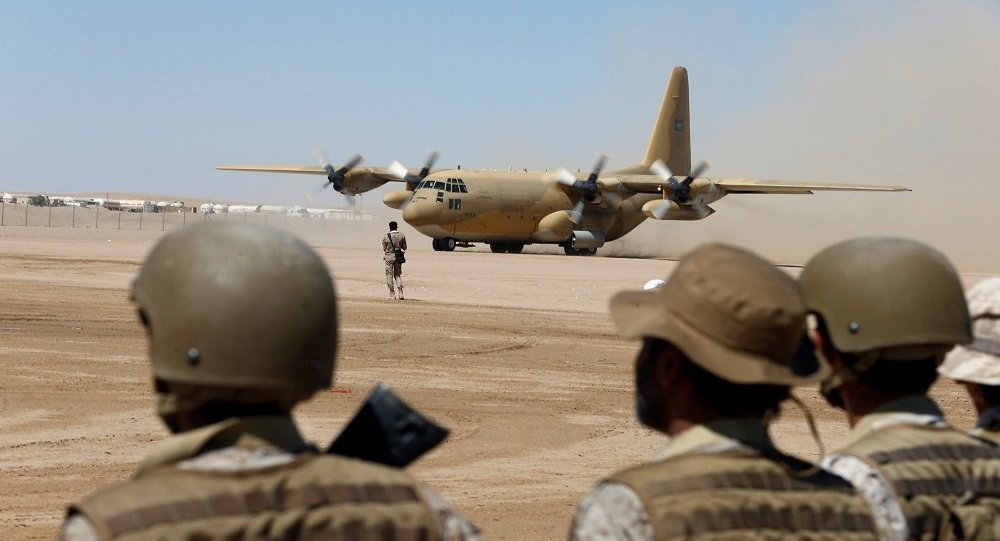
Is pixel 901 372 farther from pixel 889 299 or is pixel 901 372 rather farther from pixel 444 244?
pixel 444 244

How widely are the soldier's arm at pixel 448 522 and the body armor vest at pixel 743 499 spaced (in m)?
0.33

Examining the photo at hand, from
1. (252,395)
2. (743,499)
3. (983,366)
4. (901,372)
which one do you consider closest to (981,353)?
(983,366)

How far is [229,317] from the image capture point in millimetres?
2719

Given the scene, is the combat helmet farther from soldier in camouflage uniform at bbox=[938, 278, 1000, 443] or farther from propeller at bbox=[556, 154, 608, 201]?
propeller at bbox=[556, 154, 608, 201]

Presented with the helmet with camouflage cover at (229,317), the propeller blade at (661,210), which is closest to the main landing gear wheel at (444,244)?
the propeller blade at (661,210)

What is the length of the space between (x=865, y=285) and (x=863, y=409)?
33 centimetres

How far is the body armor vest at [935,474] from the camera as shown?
343 centimetres

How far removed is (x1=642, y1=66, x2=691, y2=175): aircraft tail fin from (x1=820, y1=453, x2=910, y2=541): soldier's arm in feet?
165

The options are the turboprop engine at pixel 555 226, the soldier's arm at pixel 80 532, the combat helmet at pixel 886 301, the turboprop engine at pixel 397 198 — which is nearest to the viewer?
the soldier's arm at pixel 80 532

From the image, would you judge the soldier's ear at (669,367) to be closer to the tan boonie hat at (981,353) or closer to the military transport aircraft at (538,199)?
the tan boonie hat at (981,353)

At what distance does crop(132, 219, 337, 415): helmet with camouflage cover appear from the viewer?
271cm

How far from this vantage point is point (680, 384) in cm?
310

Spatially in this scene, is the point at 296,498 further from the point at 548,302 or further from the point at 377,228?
the point at 377,228

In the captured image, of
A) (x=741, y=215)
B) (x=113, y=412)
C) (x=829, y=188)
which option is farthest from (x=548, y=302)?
(x=741, y=215)
